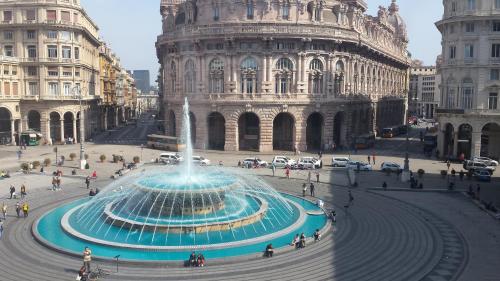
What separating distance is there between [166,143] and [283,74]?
20.6m

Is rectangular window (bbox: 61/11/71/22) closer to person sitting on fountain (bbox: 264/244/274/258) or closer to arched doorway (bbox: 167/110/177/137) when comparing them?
arched doorway (bbox: 167/110/177/137)

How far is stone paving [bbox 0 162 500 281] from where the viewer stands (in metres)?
25.1

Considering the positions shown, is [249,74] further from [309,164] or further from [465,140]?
[465,140]

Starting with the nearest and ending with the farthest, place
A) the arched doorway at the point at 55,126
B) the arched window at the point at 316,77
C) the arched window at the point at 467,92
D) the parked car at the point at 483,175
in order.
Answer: the parked car at the point at 483,175 < the arched window at the point at 467,92 < the arched window at the point at 316,77 < the arched doorway at the point at 55,126

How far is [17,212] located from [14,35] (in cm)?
5100

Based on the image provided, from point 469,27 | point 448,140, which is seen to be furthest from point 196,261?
point 469,27

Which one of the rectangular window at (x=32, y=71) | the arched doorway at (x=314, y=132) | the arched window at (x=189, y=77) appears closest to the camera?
the arched window at (x=189, y=77)

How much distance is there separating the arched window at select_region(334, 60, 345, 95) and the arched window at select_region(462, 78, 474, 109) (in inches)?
737

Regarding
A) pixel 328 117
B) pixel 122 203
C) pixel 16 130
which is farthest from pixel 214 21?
pixel 122 203

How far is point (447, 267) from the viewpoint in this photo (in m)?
26.3

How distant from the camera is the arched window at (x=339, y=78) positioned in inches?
2990

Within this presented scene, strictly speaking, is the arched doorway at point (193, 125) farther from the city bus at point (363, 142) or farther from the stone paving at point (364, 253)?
the stone paving at point (364, 253)

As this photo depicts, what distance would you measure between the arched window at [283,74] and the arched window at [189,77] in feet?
42.3

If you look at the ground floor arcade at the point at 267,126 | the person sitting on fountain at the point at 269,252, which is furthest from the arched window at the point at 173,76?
the person sitting on fountain at the point at 269,252
